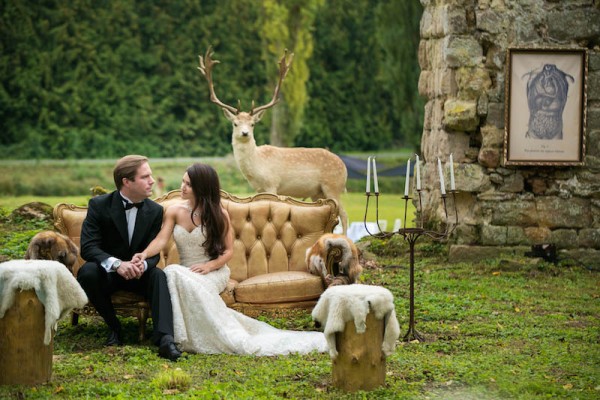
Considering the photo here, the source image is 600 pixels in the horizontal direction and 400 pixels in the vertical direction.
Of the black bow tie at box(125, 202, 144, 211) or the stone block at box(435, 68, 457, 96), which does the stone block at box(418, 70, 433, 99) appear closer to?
the stone block at box(435, 68, 457, 96)

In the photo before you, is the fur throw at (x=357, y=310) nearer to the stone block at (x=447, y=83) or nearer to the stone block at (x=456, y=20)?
the stone block at (x=447, y=83)

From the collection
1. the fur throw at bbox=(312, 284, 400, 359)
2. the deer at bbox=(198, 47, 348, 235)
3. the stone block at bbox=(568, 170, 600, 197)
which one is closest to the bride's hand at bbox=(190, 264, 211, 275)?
→ the fur throw at bbox=(312, 284, 400, 359)

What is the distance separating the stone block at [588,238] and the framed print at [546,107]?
741 mm

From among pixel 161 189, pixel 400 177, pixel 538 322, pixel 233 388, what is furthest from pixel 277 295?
pixel 400 177

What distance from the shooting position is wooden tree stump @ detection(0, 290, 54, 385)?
15.2ft

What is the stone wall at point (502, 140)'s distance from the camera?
923cm

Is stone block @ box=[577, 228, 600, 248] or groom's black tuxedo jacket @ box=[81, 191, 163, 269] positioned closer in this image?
groom's black tuxedo jacket @ box=[81, 191, 163, 269]

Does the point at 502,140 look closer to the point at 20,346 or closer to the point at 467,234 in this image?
the point at 467,234

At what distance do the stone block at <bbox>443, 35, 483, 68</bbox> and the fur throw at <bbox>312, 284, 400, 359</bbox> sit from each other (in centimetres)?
522

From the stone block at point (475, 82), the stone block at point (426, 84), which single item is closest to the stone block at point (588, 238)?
the stone block at point (475, 82)

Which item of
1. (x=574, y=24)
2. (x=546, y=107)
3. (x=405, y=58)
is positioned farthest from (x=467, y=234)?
(x=405, y=58)

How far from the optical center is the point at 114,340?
5.73m

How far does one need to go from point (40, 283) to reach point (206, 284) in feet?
4.30

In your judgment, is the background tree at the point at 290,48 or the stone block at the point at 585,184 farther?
the background tree at the point at 290,48
